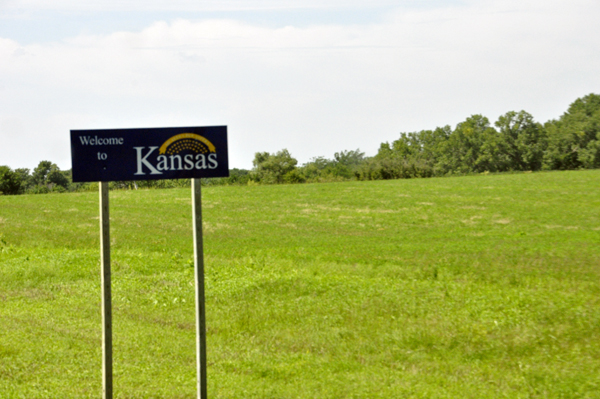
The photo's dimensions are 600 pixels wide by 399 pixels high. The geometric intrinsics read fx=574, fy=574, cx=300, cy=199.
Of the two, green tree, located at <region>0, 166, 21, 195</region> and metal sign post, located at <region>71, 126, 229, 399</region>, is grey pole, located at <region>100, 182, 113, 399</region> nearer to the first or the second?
metal sign post, located at <region>71, 126, 229, 399</region>

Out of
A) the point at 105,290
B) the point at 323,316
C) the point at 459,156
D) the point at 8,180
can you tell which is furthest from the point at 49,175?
the point at 105,290

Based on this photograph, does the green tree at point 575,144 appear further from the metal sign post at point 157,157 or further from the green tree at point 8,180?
the metal sign post at point 157,157

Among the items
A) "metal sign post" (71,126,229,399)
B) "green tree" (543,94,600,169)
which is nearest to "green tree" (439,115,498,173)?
"green tree" (543,94,600,169)

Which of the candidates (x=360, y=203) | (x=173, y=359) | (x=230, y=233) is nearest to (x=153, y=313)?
(x=173, y=359)

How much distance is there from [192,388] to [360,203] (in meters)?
39.1

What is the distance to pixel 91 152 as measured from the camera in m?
6.24

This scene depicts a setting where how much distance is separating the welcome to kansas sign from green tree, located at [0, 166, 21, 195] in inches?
2953

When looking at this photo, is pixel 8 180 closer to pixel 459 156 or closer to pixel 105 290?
pixel 105 290

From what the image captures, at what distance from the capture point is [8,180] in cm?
7350

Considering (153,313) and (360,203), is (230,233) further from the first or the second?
(153,313)

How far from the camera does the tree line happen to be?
77938mm

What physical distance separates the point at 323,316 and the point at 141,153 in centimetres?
732

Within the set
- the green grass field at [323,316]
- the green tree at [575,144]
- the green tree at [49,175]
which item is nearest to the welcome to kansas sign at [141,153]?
the green grass field at [323,316]

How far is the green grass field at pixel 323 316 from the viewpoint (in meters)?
8.05
